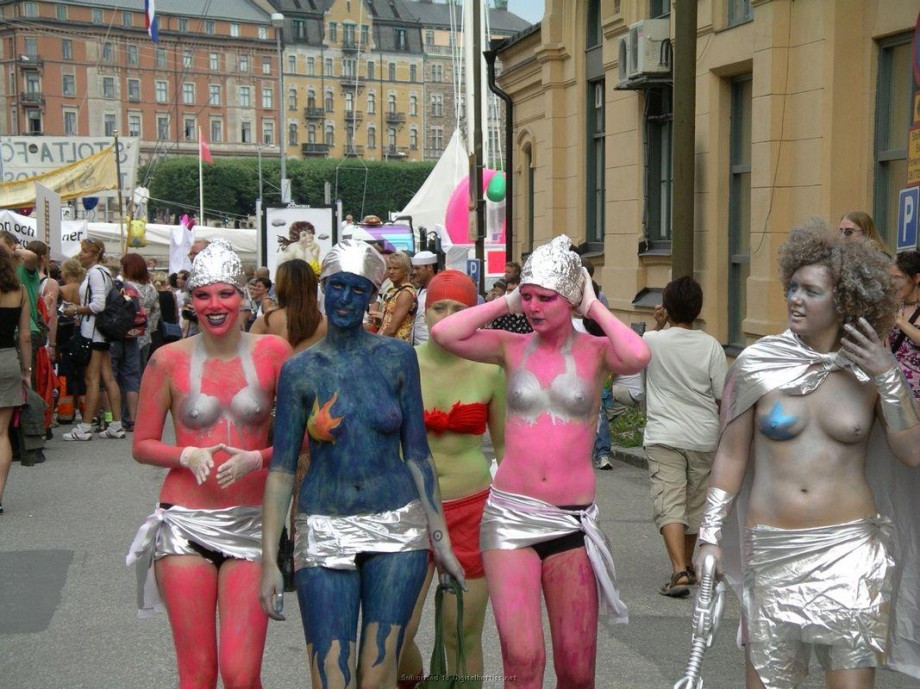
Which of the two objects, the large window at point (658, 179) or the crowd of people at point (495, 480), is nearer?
the crowd of people at point (495, 480)

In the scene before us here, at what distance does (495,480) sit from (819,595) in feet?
4.29

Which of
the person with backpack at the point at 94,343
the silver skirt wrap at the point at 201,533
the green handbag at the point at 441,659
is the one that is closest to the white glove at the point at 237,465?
the silver skirt wrap at the point at 201,533

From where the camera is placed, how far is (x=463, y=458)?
541cm

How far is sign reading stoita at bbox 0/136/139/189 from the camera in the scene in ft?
90.6

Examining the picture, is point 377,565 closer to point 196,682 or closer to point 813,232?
point 196,682

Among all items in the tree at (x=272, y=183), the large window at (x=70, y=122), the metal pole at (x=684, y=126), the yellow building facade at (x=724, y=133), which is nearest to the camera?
the metal pole at (x=684, y=126)

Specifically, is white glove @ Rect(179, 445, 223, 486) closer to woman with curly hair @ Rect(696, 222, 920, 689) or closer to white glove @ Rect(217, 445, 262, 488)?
white glove @ Rect(217, 445, 262, 488)

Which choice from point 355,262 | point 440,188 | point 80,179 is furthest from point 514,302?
point 440,188

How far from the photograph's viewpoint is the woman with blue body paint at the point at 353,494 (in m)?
4.29

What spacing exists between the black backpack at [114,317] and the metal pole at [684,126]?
6341mm

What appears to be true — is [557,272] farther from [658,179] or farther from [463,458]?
[658,179]

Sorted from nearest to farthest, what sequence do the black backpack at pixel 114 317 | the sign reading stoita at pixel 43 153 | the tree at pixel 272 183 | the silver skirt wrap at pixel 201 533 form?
the silver skirt wrap at pixel 201 533 < the black backpack at pixel 114 317 < the sign reading stoita at pixel 43 153 < the tree at pixel 272 183

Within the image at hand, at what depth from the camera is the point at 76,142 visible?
27.7 meters

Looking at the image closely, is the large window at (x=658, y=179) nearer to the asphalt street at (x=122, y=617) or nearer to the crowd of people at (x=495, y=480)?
the asphalt street at (x=122, y=617)
